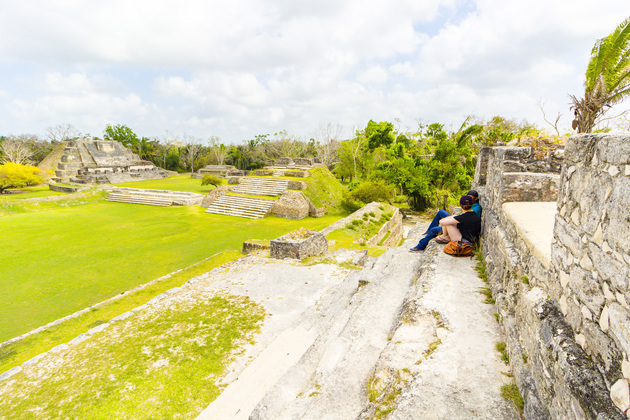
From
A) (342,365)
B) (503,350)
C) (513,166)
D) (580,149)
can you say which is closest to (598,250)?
(580,149)

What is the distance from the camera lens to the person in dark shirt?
5027mm

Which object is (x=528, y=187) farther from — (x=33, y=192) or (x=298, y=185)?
(x=33, y=192)

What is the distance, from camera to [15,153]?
1324 inches

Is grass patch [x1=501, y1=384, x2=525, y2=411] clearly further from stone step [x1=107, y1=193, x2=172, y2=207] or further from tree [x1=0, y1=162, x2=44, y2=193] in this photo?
tree [x1=0, y1=162, x2=44, y2=193]

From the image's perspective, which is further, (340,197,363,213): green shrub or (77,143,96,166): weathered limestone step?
(77,143,96,166): weathered limestone step

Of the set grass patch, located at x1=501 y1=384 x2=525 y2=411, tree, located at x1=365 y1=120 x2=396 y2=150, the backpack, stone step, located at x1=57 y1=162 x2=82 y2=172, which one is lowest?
grass patch, located at x1=501 y1=384 x2=525 y2=411

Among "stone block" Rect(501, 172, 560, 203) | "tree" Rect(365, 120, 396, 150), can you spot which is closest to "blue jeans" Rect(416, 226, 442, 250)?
"stone block" Rect(501, 172, 560, 203)

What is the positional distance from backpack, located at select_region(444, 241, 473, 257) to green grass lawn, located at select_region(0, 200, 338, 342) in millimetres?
8002

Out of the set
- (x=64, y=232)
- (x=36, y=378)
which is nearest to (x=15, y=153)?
(x=64, y=232)

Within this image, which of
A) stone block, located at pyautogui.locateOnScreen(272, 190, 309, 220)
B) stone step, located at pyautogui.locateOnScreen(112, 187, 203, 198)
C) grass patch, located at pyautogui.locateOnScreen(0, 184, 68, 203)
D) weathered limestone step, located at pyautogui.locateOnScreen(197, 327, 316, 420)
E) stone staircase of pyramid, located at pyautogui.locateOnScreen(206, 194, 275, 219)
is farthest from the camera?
grass patch, located at pyautogui.locateOnScreen(0, 184, 68, 203)

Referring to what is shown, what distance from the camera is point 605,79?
8.75m

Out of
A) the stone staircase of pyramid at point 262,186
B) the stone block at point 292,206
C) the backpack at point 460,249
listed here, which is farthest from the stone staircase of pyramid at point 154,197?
the backpack at point 460,249

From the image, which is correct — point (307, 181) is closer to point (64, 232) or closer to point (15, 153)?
point (64, 232)

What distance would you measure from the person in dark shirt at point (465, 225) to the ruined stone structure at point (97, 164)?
33.0 m
